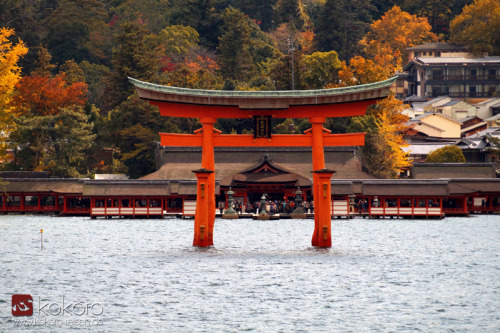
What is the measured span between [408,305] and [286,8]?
112624mm

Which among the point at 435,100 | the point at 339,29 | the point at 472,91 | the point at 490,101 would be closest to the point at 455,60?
the point at 472,91

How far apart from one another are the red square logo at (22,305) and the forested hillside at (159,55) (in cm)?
4409

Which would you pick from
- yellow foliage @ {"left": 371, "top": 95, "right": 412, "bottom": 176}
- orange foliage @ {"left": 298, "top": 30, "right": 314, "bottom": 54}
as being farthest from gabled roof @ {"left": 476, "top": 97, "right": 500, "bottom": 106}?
orange foliage @ {"left": 298, "top": 30, "right": 314, "bottom": 54}

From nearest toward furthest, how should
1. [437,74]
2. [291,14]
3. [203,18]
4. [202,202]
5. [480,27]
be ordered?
1. [202,202]
2. [480,27]
3. [203,18]
4. [437,74]
5. [291,14]

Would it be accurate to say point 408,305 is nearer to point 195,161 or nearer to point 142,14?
point 195,161

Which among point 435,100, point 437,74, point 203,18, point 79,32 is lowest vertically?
point 435,100

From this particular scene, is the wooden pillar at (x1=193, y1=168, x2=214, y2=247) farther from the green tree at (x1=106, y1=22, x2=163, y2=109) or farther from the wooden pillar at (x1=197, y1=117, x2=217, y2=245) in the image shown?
the green tree at (x1=106, y1=22, x2=163, y2=109)

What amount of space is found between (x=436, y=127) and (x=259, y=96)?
76.0 metres

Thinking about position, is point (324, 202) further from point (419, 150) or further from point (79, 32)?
point (79, 32)

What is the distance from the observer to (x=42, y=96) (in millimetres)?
101250

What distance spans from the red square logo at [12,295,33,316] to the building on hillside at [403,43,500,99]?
4136 inches

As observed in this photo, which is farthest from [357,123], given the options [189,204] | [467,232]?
[467,232]

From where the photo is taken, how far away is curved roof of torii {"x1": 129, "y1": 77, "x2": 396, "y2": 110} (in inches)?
1793

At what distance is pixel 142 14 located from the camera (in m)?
137
